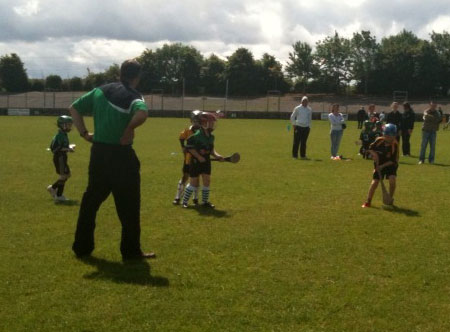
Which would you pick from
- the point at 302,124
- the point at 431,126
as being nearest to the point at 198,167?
the point at 302,124

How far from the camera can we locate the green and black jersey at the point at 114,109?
5953mm

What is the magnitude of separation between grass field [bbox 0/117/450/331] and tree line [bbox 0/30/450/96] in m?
76.1

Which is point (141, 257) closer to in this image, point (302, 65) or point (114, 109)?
point (114, 109)

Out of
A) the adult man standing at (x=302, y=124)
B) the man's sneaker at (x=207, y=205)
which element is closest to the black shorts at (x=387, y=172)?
the man's sneaker at (x=207, y=205)

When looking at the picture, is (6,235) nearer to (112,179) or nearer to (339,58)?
(112,179)

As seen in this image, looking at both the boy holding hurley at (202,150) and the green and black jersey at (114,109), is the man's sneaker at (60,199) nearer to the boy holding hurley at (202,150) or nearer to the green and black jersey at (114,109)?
the boy holding hurley at (202,150)

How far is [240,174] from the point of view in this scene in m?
14.0

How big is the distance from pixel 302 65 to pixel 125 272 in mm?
92275

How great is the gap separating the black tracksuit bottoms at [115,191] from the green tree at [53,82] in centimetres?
9388

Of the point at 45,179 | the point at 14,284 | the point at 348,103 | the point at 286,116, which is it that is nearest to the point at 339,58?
the point at 348,103

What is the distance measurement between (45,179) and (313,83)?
8299cm

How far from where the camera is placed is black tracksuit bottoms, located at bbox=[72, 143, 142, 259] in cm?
605

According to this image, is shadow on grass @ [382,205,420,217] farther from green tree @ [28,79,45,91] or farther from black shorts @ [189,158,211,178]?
green tree @ [28,79,45,91]

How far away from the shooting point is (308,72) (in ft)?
310
